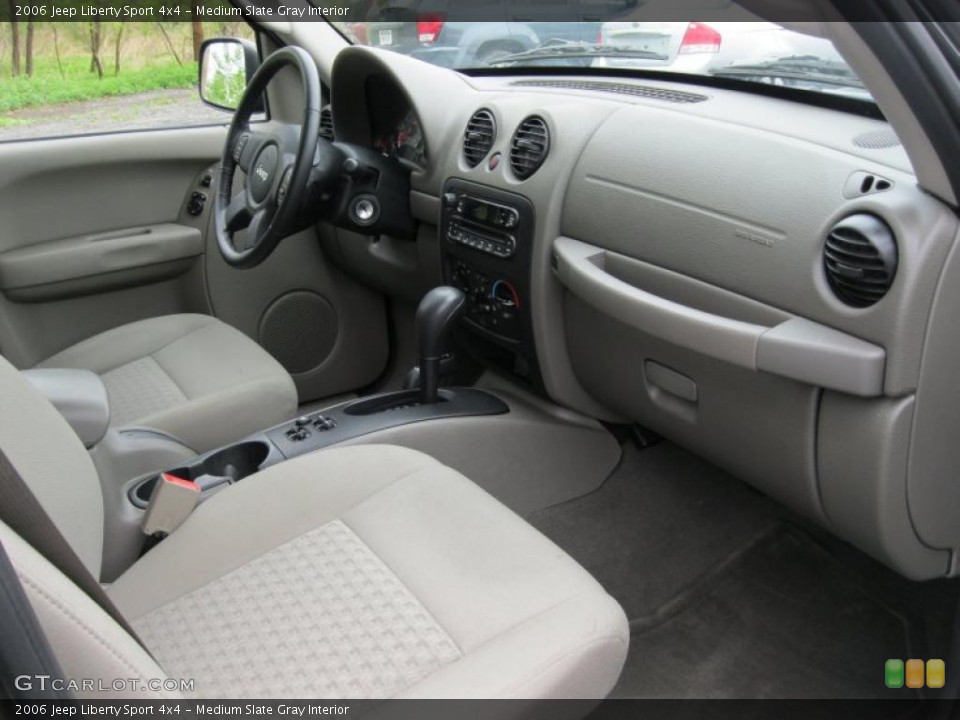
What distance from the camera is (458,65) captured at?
7.98 feet

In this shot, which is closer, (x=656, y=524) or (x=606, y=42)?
(x=656, y=524)

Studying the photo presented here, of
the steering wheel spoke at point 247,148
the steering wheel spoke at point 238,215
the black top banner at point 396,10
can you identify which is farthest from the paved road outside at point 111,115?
the steering wheel spoke at point 238,215

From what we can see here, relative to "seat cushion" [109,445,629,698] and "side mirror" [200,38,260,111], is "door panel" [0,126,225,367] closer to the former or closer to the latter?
"side mirror" [200,38,260,111]

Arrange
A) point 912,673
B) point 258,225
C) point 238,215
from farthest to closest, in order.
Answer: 1. point 238,215
2. point 258,225
3. point 912,673

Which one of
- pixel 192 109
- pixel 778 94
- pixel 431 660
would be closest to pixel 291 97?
pixel 192 109

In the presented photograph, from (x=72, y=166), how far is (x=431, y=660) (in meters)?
1.88

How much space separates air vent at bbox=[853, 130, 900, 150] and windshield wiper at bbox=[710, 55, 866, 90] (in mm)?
156

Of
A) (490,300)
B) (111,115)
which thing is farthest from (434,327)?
(111,115)

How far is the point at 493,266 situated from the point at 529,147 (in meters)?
0.25

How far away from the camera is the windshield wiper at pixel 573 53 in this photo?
6.78ft

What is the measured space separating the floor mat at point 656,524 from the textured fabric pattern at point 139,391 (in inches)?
32.2
